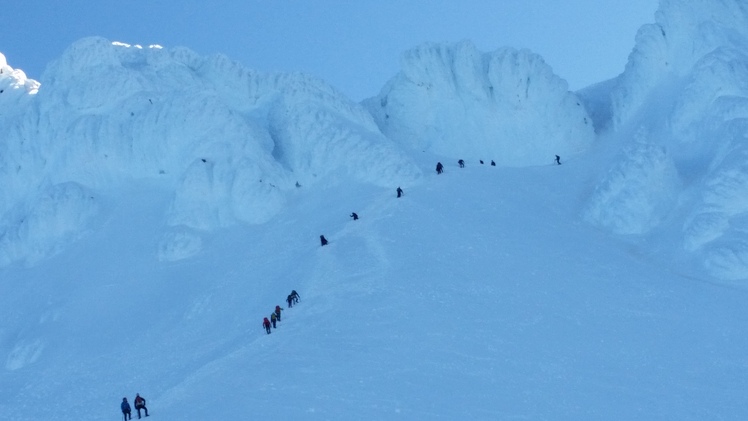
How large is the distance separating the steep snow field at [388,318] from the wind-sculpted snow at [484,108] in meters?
7.98

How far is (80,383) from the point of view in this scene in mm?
37562

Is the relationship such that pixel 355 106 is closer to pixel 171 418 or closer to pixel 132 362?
pixel 132 362

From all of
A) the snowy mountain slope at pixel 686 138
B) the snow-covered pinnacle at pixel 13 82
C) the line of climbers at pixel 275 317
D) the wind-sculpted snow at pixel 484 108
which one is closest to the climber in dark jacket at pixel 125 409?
the line of climbers at pixel 275 317

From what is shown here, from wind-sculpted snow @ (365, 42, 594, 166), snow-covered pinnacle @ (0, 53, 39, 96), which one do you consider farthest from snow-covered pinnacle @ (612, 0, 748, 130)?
snow-covered pinnacle @ (0, 53, 39, 96)

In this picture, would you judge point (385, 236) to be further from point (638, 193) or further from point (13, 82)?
point (13, 82)

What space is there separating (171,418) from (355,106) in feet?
124

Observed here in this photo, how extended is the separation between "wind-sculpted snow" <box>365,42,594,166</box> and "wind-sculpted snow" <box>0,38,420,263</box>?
7.26 meters

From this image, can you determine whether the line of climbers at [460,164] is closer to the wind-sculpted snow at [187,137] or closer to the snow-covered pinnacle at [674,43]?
the wind-sculpted snow at [187,137]

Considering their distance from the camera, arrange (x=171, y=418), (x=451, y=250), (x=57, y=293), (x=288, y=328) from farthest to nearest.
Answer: (x=57, y=293)
(x=451, y=250)
(x=288, y=328)
(x=171, y=418)

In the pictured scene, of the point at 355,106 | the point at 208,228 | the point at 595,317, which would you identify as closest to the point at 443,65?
the point at 355,106

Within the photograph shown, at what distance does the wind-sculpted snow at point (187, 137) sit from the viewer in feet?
173

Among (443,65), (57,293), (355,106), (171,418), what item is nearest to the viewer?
(171,418)

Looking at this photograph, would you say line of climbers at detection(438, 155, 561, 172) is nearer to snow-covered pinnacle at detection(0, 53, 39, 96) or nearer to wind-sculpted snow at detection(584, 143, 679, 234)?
wind-sculpted snow at detection(584, 143, 679, 234)

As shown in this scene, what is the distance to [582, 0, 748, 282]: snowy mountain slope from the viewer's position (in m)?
42.2
